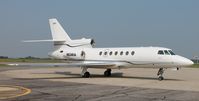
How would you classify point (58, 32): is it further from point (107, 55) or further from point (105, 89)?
point (105, 89)

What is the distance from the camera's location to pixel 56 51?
117 feet

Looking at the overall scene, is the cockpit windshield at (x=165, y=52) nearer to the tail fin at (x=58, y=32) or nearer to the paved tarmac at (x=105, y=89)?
the paved tarmac at (x=105, y=89)

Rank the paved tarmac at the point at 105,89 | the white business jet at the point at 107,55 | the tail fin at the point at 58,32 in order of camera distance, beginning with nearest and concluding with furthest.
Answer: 1. the paved tarmac at the point at 105,89
2. the white business jet at the point at 107,55
3. the tail fin at the point at 58,32

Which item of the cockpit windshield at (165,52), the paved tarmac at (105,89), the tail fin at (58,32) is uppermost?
the tail fin at (58,32)

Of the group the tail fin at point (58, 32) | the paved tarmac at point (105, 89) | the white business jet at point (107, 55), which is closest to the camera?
the paved tarmac at point (105, 89)

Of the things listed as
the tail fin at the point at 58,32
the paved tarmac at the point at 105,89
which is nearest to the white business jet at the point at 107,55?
the tail fin at the point at 58,32

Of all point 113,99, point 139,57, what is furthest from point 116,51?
point 113,99

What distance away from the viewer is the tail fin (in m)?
35.8

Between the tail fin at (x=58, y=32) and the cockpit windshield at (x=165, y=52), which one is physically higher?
the tail fin at (x=58, y=32)

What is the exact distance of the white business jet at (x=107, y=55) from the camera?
27344mm

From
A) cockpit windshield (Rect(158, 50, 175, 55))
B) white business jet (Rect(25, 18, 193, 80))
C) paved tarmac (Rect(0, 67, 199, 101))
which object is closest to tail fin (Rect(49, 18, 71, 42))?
white business jet (Rect(25, 18, 193, 80))

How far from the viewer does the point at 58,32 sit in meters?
36.2

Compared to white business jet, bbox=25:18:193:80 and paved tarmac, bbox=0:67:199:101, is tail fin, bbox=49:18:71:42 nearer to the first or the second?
white business jet, bbox=25:18:193:80

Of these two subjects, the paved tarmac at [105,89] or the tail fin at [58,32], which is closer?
the paved tarmac at [105,89]
